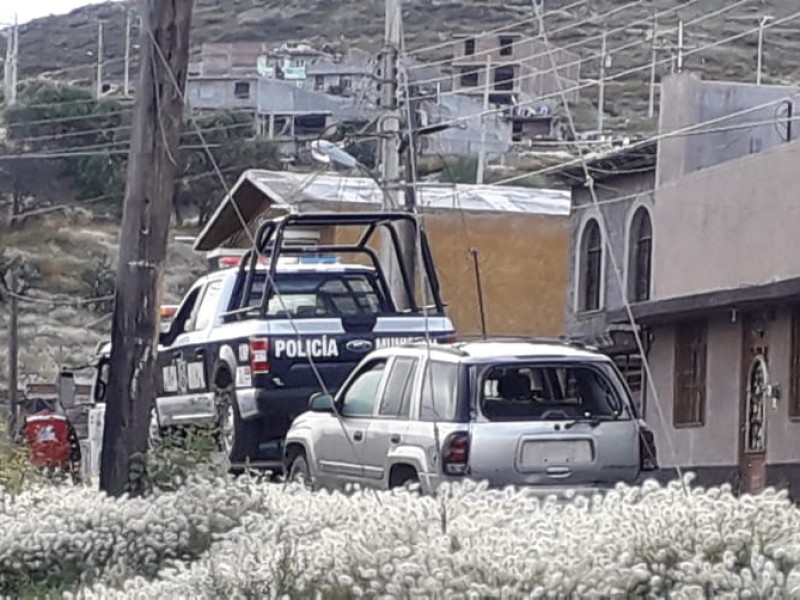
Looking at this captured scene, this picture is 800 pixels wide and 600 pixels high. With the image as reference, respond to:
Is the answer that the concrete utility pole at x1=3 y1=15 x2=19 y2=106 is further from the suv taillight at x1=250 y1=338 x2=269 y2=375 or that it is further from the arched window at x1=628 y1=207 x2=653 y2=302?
the suv taillight at x1=250 y1=338 x2=269 y2=375

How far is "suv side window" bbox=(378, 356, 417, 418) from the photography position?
1410 centimetres

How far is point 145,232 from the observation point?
11969 mm

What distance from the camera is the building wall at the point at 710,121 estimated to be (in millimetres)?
29062

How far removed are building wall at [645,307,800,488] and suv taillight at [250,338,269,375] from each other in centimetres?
932

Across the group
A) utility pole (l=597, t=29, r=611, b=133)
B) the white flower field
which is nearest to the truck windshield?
the white flower field

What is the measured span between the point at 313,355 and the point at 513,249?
877 inches

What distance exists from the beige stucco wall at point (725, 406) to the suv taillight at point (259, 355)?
397 inches

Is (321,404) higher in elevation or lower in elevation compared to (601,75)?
lower

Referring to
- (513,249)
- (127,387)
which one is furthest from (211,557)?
(513,249)

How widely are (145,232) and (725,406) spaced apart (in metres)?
16.2

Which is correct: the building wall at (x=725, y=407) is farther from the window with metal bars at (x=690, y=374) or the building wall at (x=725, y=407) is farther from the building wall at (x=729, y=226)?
the building wall at (x=729, y=226)

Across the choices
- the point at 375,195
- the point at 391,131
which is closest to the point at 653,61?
the point at 375,195

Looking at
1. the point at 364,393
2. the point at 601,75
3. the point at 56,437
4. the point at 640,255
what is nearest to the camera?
the point at 364,393

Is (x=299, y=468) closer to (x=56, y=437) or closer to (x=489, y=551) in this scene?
(x=489, y=551)
